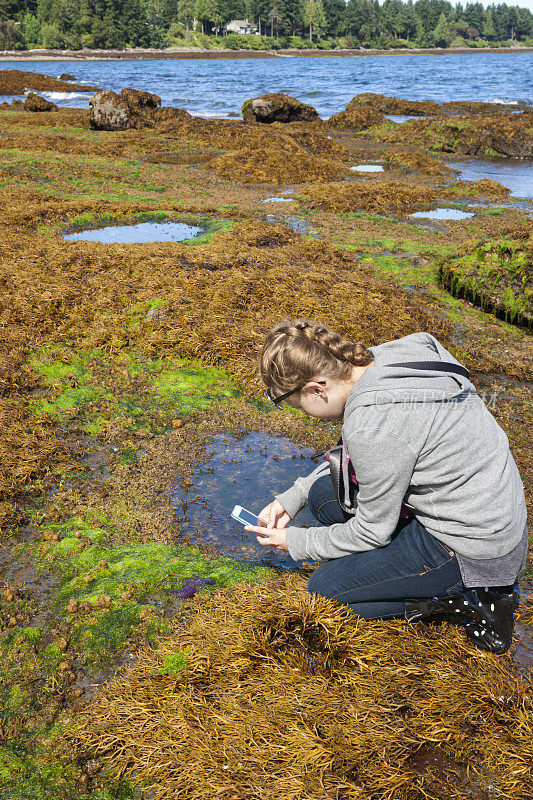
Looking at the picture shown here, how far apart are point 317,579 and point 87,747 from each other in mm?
1294

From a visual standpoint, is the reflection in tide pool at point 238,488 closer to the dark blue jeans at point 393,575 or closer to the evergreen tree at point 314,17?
the dark blue jeans at point 393,575

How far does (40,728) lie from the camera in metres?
2.49

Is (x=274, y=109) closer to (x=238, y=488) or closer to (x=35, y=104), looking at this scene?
(x=35, y=104)

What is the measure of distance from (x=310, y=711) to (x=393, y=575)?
717 millimetres

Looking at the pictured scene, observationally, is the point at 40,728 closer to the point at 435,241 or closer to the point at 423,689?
the point at 423,689

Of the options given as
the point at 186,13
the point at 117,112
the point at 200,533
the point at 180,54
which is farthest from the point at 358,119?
the point at 186,13

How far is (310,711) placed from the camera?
2.45 m

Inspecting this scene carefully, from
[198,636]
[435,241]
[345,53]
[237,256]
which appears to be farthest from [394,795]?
[345,53]

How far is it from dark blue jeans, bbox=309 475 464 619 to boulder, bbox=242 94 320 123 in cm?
2572

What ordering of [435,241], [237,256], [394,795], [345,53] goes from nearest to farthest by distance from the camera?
1. [394,795]
2. [237,256]
3. [435,241]
4. [345,53]

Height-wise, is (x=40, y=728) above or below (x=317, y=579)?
below

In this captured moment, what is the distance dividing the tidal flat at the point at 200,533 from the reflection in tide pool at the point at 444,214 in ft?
4.20

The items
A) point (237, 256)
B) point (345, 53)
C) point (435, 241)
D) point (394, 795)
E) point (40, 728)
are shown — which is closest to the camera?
point (394, 795)

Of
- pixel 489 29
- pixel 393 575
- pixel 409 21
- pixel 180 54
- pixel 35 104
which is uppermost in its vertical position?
pixel 489 29
